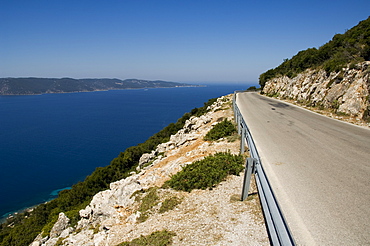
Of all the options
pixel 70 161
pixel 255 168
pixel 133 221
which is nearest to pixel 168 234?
pixel 133 221

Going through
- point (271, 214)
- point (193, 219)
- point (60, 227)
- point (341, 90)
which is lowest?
point (60, 227)

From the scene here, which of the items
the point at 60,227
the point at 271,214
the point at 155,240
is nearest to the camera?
the point at 271,214

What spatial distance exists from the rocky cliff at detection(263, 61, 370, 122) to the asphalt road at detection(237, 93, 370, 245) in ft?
14.1

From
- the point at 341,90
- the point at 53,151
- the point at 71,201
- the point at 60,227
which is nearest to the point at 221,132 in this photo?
the point at 60,227

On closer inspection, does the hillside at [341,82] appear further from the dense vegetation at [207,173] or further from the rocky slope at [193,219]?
the rocky slope at [193,219]

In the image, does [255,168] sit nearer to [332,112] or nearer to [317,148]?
[317,148]

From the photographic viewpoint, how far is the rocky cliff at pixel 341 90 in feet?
45.8

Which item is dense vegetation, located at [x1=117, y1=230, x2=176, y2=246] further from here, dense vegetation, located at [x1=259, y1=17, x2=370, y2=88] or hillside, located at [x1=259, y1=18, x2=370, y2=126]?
dense vegetation, located at [x1=259, y1=17, x2=370, y2=88]

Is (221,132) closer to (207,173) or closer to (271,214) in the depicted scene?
(207,173)

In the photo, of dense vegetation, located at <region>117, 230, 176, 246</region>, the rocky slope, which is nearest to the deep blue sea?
the rocky slope

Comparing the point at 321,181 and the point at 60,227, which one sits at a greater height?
the point at 321,181

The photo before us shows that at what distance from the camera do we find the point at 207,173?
7156 mm

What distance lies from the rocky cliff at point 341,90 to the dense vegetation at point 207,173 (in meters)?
10.0

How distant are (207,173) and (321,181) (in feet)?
10.0
